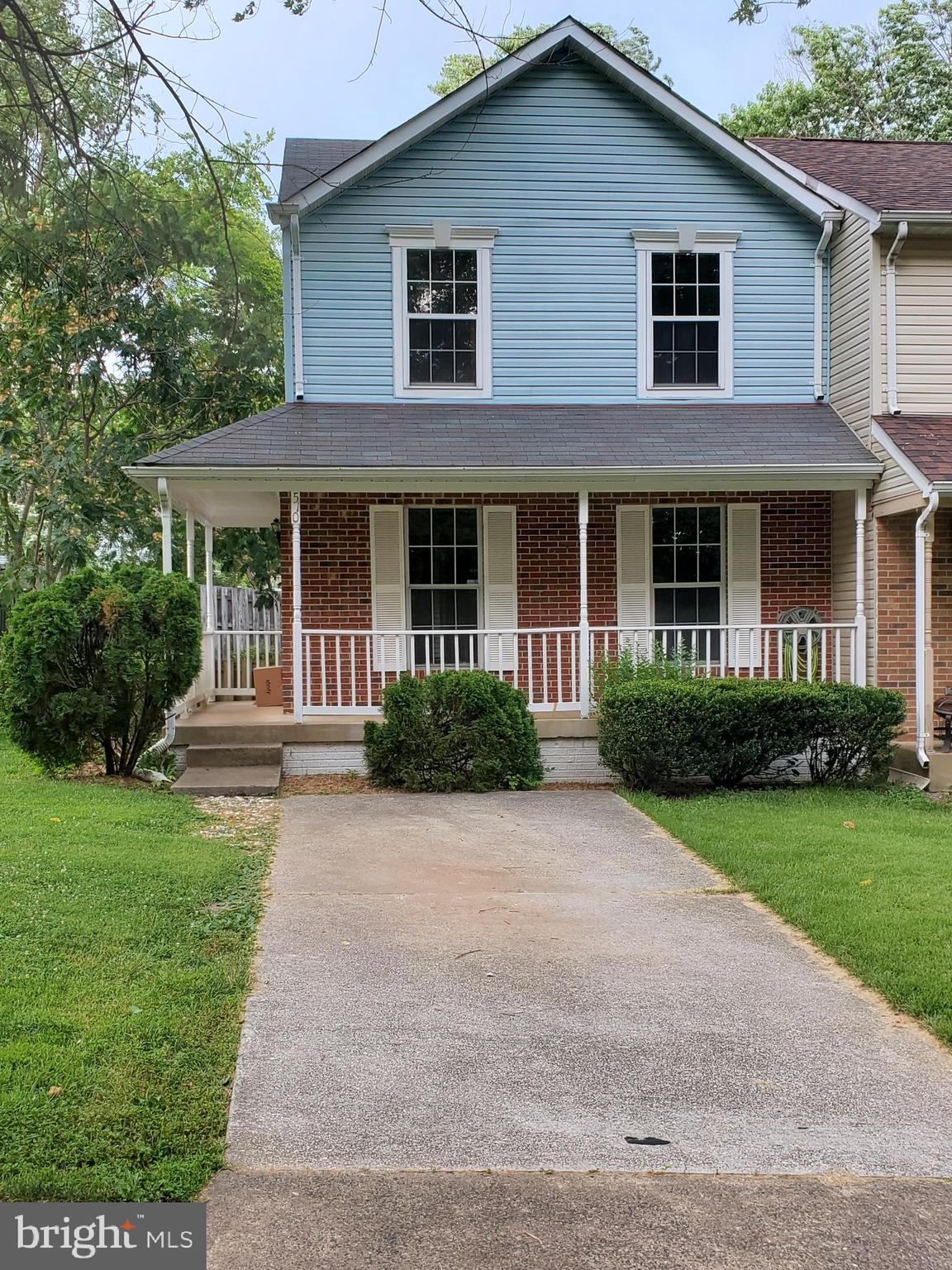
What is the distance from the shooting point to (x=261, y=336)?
18.5m

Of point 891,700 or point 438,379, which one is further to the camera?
point 438,379

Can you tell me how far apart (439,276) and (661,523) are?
3.92 m

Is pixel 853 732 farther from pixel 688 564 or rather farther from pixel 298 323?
pixel 298 323

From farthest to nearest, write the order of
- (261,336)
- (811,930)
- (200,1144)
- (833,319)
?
(261,336)
(833,319)
(811,930)
(200,1144)

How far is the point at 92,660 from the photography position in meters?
9.80

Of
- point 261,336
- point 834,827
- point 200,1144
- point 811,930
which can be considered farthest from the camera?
point 261,336

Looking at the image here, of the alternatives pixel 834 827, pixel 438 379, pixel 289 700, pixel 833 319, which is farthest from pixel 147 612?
pixel 833 319

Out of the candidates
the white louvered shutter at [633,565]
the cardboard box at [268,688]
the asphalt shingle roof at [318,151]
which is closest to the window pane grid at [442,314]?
the asphalt shingle roof at [318,151]

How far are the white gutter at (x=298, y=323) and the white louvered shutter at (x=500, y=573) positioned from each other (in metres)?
2.60

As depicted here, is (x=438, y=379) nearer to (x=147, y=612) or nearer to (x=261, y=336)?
(x=147, y=612)

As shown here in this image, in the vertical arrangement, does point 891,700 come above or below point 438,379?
below

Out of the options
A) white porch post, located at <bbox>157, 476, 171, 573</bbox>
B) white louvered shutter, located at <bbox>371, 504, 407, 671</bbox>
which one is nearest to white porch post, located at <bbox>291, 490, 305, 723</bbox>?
white louvered shutter, located at <bbox>371, 504, 407, 671</bbox>

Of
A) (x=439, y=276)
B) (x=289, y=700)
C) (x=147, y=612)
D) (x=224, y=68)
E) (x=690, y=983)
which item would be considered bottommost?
(x=690, y=983)

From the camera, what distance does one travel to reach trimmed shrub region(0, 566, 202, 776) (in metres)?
9.45
